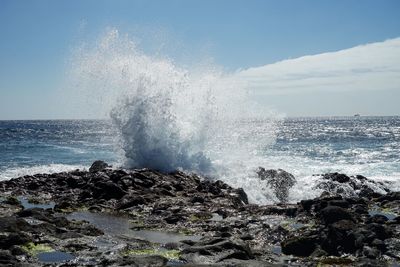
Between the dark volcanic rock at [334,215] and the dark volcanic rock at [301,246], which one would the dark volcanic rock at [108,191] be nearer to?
the dark volcanic rock at [334,215]

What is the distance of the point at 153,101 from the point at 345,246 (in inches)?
885

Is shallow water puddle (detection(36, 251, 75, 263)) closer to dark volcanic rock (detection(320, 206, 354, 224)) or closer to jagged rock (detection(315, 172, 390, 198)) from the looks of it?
dark volcanic rock (detection(320, 206, 354, 224))

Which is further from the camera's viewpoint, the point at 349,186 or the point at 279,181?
the point at 349,186

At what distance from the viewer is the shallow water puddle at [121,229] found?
604 inches

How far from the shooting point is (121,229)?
16609 millimetres

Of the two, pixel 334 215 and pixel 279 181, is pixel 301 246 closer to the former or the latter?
pixel 334 215

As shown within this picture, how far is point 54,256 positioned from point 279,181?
18.8 m

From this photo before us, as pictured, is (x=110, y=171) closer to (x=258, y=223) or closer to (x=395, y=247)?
(x=258, y=223)

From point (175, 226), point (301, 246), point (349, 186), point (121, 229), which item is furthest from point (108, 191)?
point (349, 186)

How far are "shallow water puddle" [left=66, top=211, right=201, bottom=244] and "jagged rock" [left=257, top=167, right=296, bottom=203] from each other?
1183 cm

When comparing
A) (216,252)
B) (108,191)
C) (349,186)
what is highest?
(216,252)

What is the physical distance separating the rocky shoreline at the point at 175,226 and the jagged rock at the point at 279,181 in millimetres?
4044

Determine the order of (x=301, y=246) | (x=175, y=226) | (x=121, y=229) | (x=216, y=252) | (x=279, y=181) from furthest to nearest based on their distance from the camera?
(x=279, y=181) < (x=175, y=226) < (x=121, y=229) < (x=301, y=246) < (x=216, y=252)

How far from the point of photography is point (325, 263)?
40.5 feet
